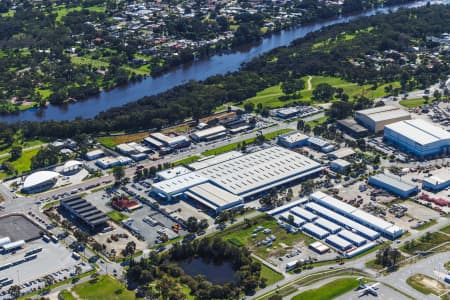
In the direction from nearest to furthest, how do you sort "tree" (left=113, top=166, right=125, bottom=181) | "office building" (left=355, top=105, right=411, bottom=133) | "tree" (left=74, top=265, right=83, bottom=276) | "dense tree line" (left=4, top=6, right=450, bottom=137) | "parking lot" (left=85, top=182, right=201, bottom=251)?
"tree" (left=74, top=265, right=83, bottom=276) < "parking lot" (left=85, top=182, right=201, bottom=251) < "tree" (left=113, top=166, right=125, bottom=181) < "office building" (left=355, top=105, right=411, bottom=133) < "dense tree line" (left=4, top=6, right=450, bottom=137)

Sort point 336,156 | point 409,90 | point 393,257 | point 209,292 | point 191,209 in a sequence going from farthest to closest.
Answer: point 409,90, point 336,156, point 191,209, point 393,257, point 209,292

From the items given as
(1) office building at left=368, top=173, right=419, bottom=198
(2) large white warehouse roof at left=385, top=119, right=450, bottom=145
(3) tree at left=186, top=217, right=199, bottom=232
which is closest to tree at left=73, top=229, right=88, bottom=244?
(3) tree at left=186, top=217, right=199, bottom=232

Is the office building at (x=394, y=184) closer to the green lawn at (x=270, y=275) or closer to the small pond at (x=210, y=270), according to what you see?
the green lawn at (x=270, y=275)

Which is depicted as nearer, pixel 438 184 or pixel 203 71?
pixel 438 184

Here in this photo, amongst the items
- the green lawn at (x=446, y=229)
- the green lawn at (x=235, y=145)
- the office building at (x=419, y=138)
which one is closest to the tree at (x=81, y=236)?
the green lawn at (x=235, y=145)

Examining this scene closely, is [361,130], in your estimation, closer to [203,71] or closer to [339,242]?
[339,242]

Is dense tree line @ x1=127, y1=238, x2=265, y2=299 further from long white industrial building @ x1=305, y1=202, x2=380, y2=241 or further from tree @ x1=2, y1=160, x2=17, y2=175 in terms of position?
tree @ x1=2, y1=160, x2=17, y2=175

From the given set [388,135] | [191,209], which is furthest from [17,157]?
[388,135]
